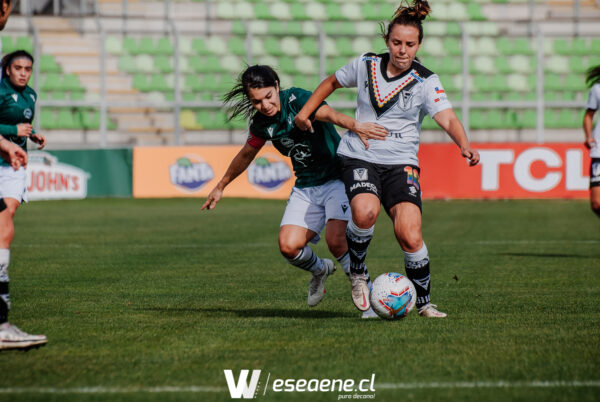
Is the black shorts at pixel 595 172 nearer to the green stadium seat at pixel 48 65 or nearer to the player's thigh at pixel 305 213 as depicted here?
the player's thigh at pixel 305 213

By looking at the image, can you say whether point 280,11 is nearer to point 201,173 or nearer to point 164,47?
point 164,47

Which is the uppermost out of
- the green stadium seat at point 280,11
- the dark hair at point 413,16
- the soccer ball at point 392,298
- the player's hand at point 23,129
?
the green stadium seat at point 280,11

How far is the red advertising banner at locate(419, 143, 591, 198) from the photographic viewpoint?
20.9 metres

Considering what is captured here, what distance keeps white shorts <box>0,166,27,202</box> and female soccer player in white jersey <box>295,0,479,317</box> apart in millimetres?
2401

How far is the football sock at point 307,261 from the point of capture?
6973 mm

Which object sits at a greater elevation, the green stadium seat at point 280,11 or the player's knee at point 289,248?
the green stadium seat at point 280,11

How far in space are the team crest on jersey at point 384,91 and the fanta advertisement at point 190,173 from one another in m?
15.1

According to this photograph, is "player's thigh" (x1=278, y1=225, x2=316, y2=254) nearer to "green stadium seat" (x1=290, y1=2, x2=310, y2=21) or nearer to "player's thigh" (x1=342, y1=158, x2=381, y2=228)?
"player's thigh" (x1=342, y1=158, x2=381, y2=228)

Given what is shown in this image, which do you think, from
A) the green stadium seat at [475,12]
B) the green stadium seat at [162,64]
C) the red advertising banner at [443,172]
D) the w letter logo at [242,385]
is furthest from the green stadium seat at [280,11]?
the w letter logo at [242,385]

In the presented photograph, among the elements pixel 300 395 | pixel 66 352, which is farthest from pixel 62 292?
pixel 300 395

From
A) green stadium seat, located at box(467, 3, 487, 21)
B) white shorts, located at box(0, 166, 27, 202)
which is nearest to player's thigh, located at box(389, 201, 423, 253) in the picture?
white shorts, located at box(0, 166, 27, 202)

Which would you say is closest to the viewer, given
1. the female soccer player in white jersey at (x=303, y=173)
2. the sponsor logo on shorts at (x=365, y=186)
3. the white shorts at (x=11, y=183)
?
the sponsor logo on shorts at (x=365, y=186)

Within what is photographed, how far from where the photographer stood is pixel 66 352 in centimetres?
531

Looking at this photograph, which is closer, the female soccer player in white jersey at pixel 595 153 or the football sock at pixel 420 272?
the football sock at pixel 420 272
